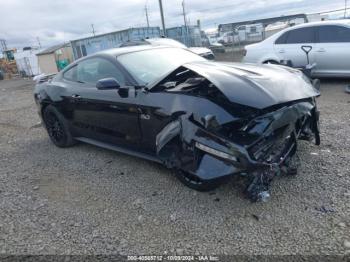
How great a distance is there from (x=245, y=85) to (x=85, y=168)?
2.58 meters

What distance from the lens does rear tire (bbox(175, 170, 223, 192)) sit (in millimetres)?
3107

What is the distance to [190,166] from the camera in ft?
10.1

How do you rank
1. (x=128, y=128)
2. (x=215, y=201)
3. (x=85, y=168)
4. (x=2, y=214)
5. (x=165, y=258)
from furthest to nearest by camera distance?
(x=85, y=168) → (x=128, y=128) → (x=2, y=214) → (x=215, y=201) → (x=165, y=258)

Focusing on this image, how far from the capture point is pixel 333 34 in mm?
7371

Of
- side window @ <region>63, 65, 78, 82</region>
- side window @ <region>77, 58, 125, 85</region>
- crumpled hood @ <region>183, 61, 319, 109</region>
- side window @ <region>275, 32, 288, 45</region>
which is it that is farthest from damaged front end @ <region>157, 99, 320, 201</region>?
side window @ <region>275, 32, 288, 45</region>

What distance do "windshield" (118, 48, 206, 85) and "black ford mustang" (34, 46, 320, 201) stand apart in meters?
0.01

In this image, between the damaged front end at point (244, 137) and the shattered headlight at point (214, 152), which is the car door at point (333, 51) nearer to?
the damaged front end at point (244, 137)

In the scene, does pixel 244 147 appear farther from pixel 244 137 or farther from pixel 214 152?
pixel 214 152

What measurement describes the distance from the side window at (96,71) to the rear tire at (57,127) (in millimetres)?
780

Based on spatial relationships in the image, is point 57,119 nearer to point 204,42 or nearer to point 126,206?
point 126,206

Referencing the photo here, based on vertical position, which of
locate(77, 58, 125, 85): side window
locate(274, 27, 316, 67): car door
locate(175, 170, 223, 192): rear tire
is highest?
locate(77, 58, 125, 85): side window

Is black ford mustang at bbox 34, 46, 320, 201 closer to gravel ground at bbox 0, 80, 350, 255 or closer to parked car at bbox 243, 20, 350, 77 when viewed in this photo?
gravel ground at bbox 0, 80, 350, 255

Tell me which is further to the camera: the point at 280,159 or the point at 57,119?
the point at 57,119

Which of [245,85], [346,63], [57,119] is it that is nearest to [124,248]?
[245,85]
